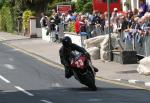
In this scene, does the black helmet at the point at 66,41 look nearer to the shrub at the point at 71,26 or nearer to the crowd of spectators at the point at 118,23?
the crowd of spectators at the point at 118,23

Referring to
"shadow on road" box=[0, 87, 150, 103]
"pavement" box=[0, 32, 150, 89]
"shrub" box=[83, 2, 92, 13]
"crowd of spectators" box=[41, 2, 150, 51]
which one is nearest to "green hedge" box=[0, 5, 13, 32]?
"shrub" box=[83, 2, 92, 13]

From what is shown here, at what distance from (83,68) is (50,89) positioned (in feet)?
4.54

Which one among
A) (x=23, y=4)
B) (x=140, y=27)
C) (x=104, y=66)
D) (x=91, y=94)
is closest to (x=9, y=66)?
(x=104, y=66)

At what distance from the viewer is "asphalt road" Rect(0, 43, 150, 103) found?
16562 mm

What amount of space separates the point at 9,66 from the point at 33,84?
24.8ft

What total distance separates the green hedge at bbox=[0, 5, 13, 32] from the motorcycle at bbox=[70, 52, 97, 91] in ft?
135

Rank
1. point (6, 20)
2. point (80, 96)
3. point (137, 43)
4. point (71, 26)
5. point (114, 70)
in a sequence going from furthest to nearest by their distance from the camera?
point (6, 20) → point (71, 26) → point (137, 43) → point (114, 70) → point (80, 96)

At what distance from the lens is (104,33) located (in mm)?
31672

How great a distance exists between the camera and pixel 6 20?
62.3 metres

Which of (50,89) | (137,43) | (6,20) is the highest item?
(137,43)

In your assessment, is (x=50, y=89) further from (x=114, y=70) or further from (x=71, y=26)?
(x=71, y=26)

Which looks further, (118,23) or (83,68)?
(118,23)

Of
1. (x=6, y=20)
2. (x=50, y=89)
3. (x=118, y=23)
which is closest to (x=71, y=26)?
(x=118, y=23)

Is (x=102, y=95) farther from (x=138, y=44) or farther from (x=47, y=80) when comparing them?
(x=138, y=44)
